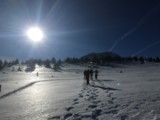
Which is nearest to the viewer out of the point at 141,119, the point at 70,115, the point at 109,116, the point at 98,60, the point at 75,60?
the point at 141,119

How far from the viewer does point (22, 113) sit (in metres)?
11.6

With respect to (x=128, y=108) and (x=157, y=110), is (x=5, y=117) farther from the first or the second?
(x=157, y=110)

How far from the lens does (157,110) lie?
10.2 meters

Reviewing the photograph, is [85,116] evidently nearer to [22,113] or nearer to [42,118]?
[42,118]

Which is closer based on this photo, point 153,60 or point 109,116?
point 109,116

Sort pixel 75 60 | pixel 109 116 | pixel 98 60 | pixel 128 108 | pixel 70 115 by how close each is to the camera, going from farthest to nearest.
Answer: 1. pixel 75 60
2. pixel 98 60
3. pixel 128 108
4. pixel 70 115
5. pixel 109 116

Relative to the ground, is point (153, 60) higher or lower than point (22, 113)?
higher

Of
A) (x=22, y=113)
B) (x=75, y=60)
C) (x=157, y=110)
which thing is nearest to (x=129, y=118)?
(x=157, y=110)

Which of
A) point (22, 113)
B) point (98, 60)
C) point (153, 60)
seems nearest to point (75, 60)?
point (98, 60)

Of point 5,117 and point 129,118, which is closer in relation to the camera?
point 129,118

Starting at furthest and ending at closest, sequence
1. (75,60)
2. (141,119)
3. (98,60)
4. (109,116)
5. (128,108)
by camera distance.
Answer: (75,60) → (98,60) → (128,108) → (109,116) → (141,119)

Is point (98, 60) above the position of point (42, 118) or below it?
above

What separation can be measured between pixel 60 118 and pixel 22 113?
2.65 meters

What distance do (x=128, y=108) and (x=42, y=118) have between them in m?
4.08
